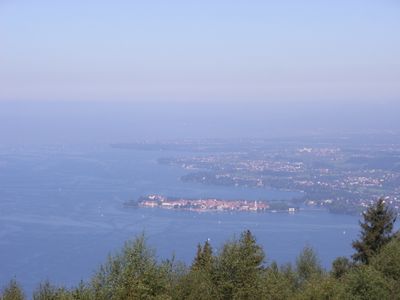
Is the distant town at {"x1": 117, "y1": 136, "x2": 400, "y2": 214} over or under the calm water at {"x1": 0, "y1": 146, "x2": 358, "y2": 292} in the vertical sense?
over

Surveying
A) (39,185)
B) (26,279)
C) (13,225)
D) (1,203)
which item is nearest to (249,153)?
(39,185)

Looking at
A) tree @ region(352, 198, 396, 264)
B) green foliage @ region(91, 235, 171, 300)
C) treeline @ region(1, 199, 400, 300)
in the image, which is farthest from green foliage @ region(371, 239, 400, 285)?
green foliage @ region(91, 235, 171, 300)

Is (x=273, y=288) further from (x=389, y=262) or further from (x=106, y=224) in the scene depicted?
(x=106, y=224)

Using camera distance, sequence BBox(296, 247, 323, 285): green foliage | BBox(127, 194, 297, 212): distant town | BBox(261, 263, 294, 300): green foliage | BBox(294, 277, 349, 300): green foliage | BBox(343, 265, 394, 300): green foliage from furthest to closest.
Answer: BBox(127, 194, 297, 212): distant town → BBox(296, 247, 323, 285): green foliage → BBox(343, 265, 394, 300): green foliage → BBox(261, 263, 294, 300): green foliage → BBox(294, 277, 349, 300): green foliage

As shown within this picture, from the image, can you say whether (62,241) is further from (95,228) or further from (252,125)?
(252,125)

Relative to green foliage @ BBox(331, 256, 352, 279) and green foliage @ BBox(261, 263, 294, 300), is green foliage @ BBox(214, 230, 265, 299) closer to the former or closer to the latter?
green foliage @ BBox(261, 263, 294, 300)

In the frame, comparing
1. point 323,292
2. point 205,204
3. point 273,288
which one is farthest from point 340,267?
point 205,204

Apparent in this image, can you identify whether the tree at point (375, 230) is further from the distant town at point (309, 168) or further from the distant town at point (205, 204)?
the distant town at point (205, 204)
